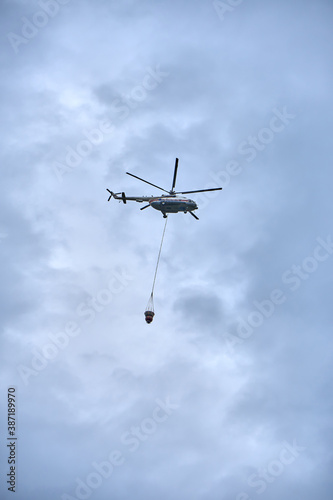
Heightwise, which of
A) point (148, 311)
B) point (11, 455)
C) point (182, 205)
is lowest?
point (11, 455)

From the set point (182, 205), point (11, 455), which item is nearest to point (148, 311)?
point (182, 205)

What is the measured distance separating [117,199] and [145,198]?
18.0 feet

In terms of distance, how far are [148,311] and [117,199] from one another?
20.3 meters

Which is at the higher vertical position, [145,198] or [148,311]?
[145,198]

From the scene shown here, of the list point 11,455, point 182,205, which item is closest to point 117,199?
point 182,205

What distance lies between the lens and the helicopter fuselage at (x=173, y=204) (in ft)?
276

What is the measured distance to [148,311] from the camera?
81.7 metres

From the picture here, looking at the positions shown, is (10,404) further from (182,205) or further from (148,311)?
(182,205)

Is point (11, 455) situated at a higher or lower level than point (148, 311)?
lower

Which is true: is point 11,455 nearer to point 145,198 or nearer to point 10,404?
point 10,404

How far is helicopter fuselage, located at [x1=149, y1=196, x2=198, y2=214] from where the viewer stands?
8412cm

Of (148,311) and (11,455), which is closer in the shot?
(148,311)

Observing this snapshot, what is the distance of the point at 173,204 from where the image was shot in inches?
3317

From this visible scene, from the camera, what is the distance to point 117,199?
90312 mm
